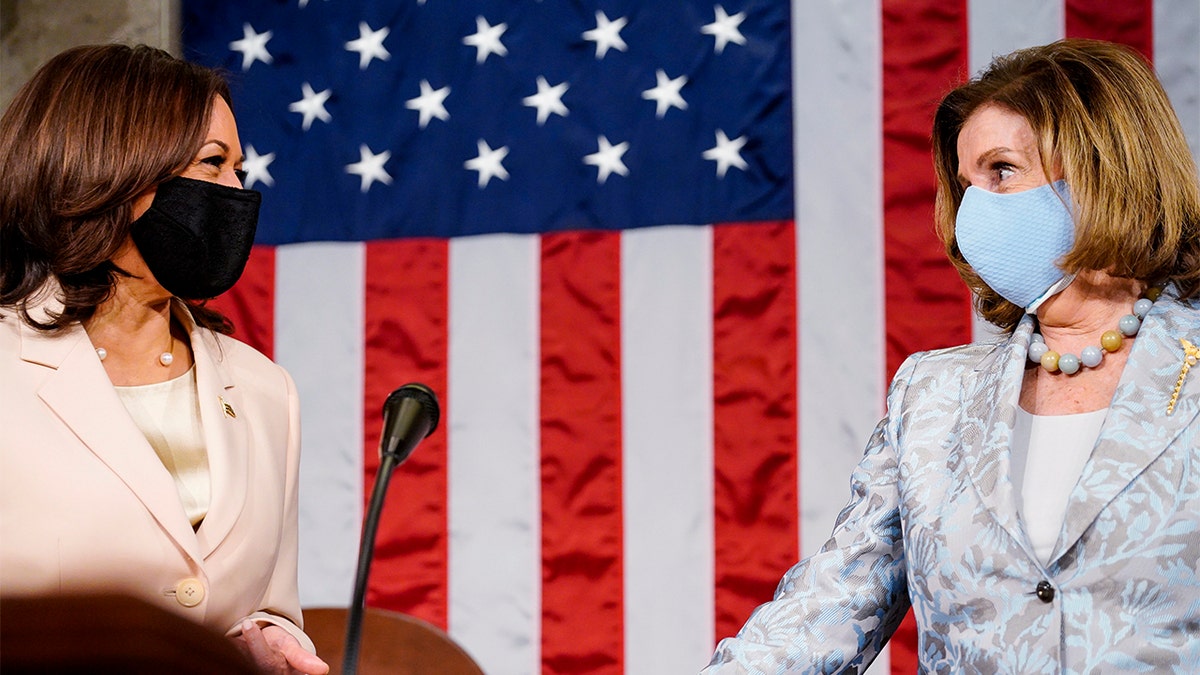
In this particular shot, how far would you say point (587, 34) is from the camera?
312 centimetres

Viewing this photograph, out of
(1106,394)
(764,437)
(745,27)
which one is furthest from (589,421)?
(1106,394)

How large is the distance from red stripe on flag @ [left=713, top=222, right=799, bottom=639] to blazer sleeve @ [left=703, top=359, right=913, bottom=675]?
112cm

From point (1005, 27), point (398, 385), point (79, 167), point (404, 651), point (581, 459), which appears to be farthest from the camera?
point (398, 385)

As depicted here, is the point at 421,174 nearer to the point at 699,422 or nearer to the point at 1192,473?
the point at 699,422

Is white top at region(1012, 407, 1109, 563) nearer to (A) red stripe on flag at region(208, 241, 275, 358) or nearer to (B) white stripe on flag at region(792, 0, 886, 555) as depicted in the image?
(B) white stripe on flag at region(792, 0, 886, 555)

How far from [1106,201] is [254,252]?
7.55 ft

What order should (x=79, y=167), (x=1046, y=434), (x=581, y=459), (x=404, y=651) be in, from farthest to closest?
1. (x=581, y=459)
2. (x=404, y=651)
3. (x=79, y=167)
4. (x=1046, y=434)

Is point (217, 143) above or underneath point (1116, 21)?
underneath

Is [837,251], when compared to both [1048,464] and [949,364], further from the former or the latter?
[1048,464]

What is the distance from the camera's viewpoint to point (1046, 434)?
5.28 feet

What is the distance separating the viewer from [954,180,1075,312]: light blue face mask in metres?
1.68

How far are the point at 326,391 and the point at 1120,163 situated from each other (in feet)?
6.97

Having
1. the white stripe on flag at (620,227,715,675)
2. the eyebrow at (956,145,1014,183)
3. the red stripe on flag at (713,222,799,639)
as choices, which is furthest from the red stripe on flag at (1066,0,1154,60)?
the eyebrow at (956,145,1014,183)

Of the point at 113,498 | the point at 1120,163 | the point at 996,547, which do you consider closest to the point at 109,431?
the point at 113,498
